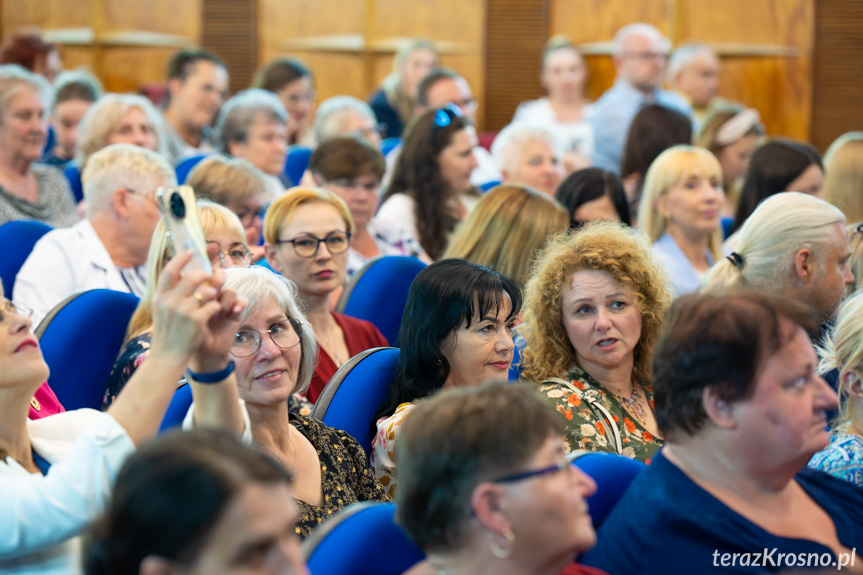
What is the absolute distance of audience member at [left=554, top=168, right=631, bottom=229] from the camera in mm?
4031

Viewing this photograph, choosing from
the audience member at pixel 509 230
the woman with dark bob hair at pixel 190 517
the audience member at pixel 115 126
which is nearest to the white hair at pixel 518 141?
the audience member at pixel 509 230

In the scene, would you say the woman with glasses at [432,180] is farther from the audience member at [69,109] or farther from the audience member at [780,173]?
the audience member at [69,109]

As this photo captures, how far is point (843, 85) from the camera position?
7469mm

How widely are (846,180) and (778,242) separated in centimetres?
181

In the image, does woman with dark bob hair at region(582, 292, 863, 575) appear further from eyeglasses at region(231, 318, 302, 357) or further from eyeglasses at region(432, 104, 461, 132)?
eyeglasses at region(432, 104, 461, 132)

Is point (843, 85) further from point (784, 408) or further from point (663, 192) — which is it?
point (784, 408)

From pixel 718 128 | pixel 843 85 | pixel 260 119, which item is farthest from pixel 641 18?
pixel 260 119

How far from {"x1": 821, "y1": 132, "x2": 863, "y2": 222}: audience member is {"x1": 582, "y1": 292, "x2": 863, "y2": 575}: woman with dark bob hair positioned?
2.87 meters

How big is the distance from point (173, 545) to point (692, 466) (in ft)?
3.15

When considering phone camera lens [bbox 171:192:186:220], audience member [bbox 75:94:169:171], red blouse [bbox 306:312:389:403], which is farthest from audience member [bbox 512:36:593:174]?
phone camera lens [bbox 171:192:186:220]

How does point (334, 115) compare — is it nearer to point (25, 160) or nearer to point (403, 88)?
point (403, 88)

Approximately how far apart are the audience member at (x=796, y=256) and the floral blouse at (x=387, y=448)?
106cm

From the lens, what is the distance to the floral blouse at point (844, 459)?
2.00 metres

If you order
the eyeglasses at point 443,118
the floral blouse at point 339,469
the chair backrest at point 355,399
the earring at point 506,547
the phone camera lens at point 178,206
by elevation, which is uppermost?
the eyeglasses at point 443,118
